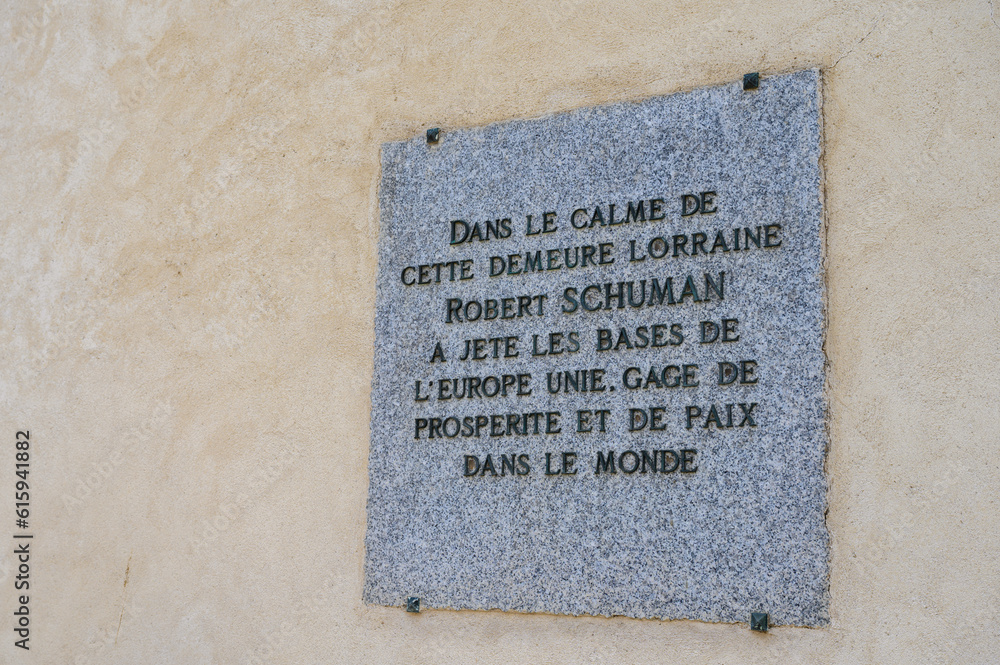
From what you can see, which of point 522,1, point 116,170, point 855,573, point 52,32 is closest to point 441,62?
point 522,1

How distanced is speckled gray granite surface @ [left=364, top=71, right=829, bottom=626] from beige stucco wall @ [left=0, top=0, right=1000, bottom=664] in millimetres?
81

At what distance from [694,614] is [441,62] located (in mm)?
2103

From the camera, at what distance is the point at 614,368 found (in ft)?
10.6

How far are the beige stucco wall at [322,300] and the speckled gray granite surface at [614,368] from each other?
8cm

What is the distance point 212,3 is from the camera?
14.1 feet

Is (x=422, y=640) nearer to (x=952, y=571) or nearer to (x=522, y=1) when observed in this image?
(x=952, y=571)

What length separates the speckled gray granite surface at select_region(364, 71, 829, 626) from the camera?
117 inches

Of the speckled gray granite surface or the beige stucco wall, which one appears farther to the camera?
the speckled gray granite surface

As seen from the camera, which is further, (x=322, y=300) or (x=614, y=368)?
(x=322, y=300)

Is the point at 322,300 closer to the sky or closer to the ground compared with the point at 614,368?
closer to the sky

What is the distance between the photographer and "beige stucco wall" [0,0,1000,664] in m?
2.87

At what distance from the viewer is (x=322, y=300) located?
3.81m

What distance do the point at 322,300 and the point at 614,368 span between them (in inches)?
45.8

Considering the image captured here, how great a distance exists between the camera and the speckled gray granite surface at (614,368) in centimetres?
298
